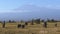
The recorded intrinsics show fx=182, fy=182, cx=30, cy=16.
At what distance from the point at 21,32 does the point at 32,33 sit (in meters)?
1.87

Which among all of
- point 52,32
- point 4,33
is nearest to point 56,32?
point 52,32

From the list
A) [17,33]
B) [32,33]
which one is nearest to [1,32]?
[17,33]

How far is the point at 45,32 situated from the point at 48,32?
460 millimetres

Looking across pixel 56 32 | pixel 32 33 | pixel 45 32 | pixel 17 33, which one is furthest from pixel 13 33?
pixel 56 32

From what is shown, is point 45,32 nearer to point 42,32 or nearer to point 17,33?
point 42,32

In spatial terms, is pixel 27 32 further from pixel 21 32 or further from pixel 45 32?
pixel 45 32

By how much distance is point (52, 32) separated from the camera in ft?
90.6

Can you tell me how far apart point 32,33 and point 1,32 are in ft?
16.0

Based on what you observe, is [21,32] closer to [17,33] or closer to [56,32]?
[17,33]

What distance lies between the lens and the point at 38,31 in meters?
28.6

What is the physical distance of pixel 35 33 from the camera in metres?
27.5

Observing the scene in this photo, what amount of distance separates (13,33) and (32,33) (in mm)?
2982

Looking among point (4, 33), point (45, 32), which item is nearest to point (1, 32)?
point (4, 33)

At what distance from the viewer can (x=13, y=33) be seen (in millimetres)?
27766
